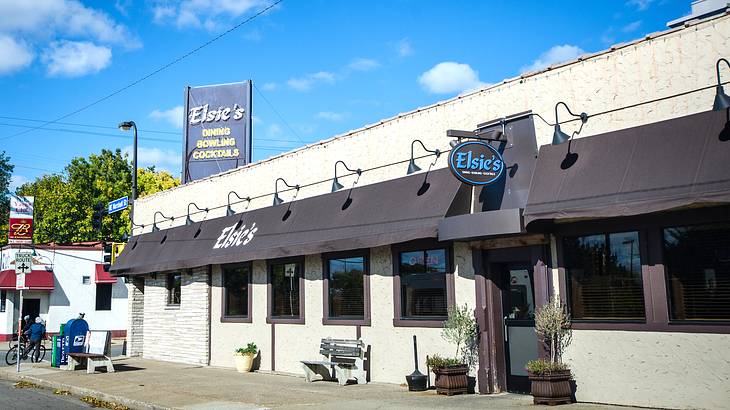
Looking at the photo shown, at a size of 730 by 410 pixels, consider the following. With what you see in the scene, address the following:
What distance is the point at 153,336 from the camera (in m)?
23.4

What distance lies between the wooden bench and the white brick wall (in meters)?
5.92

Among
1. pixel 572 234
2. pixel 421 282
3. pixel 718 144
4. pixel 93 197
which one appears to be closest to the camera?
pixel 718 144

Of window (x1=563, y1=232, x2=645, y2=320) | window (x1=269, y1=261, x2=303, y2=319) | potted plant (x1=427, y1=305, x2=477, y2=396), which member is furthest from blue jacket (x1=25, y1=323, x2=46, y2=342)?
window (x1=563, y1=232, x2=645, y2=320)

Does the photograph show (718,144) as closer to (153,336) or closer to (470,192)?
(470,192)

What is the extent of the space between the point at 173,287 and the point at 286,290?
6.81 meters

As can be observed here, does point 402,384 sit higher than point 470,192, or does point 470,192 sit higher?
point 470,192

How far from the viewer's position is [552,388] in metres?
10.2

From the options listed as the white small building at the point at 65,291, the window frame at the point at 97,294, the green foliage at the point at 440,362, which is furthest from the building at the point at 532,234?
the window frame at the point at 97,294

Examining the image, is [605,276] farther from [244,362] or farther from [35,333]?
[35,333]

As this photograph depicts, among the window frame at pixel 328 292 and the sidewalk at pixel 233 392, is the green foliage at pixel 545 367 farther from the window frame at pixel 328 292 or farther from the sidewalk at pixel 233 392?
the window frame at pixel 328 292

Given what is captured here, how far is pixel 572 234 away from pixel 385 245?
4051 mm

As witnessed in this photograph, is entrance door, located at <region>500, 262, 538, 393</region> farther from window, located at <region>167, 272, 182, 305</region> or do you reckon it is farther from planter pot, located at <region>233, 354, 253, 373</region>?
window, located at <region>167, 272, 182, 305</region>

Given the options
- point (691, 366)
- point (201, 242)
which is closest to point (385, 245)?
point (691, 366)

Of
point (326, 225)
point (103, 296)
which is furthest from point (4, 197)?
point (326, 225)
